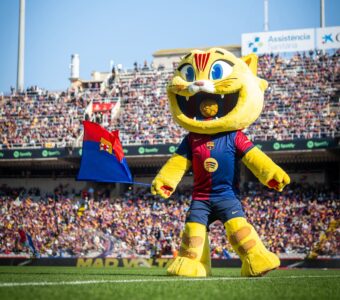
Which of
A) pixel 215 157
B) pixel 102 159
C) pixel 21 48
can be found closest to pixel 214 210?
pixel 215 157

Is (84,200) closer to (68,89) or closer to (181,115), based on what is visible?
(68,89)

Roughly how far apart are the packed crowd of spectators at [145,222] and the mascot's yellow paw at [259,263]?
11858 mm

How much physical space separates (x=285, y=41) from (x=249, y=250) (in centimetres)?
2470

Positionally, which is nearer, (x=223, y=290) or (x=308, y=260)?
(x=223, y=290)

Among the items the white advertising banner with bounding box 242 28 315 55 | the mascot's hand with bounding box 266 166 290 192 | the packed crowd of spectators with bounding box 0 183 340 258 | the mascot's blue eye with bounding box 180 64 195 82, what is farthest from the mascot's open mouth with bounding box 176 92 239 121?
the white advertising banner with bounding box 242 28 315 55

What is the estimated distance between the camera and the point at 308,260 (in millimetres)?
20797

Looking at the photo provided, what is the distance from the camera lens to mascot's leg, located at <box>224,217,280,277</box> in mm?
9680

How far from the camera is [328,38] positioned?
1289 inches

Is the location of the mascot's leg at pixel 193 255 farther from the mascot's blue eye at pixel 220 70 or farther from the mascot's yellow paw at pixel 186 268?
the mascot's blue eye at pixel 220 70

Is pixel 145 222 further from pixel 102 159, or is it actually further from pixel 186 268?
pixel 186 268

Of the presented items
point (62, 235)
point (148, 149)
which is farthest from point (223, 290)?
point (148, 149)

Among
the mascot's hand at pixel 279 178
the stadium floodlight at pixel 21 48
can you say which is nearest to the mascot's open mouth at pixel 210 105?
the mascot's hand at pixel 279 178

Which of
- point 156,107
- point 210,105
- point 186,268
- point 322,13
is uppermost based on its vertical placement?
point 322,13

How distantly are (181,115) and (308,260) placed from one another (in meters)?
11.7
